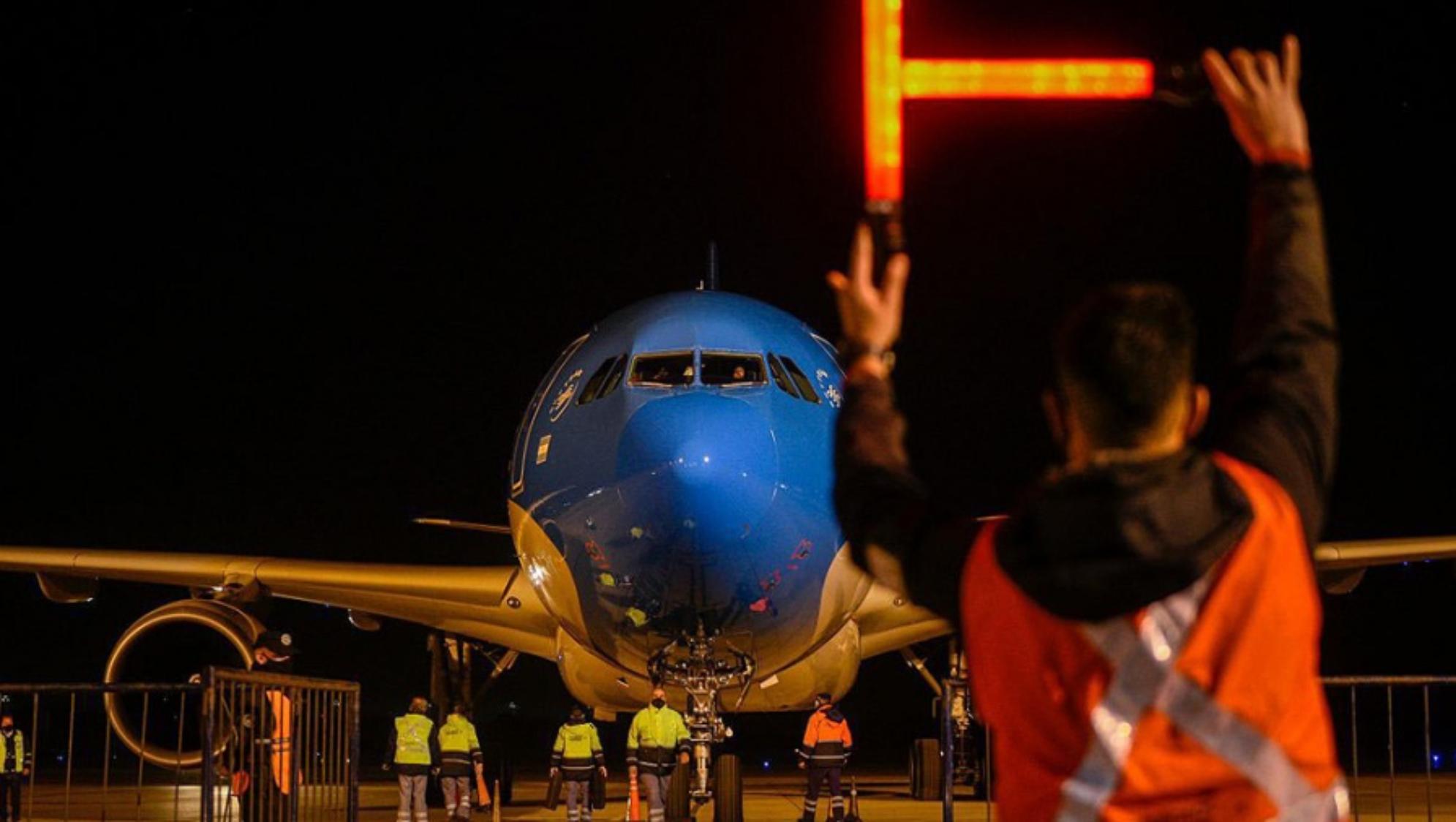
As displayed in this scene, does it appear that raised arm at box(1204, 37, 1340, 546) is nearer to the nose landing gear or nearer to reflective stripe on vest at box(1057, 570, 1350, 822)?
reflective stripe on vest at box(1057, 570, 1350, 822)

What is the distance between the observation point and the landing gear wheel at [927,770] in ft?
63.3

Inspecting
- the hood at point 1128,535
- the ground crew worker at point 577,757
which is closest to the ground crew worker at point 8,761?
the ground crew worker at point 577,757

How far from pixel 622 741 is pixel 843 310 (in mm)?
45354

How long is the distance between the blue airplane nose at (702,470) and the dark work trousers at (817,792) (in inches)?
202

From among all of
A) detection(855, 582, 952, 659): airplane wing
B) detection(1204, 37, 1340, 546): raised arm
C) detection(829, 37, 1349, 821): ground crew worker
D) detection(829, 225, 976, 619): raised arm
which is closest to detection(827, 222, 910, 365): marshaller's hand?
detection(829, 225, 976, 619): raised arm

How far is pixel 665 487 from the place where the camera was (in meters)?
10.2

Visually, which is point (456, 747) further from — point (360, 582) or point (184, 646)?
point (184, 646)

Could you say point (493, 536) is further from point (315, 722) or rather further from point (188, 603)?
point (315, 722)

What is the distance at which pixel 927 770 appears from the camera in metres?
19.4

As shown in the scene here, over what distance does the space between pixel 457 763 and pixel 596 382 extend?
485 centimetres

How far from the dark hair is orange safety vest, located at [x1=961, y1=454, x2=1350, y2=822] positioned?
0.39 feet

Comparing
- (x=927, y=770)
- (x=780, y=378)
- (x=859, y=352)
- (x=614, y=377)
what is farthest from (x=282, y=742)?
(x=927, y=770)

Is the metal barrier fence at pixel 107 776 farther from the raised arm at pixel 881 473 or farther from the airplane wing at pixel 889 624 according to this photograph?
the raised arm at pixel 881 473

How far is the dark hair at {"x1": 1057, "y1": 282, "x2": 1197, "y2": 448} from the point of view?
6.43 ft
